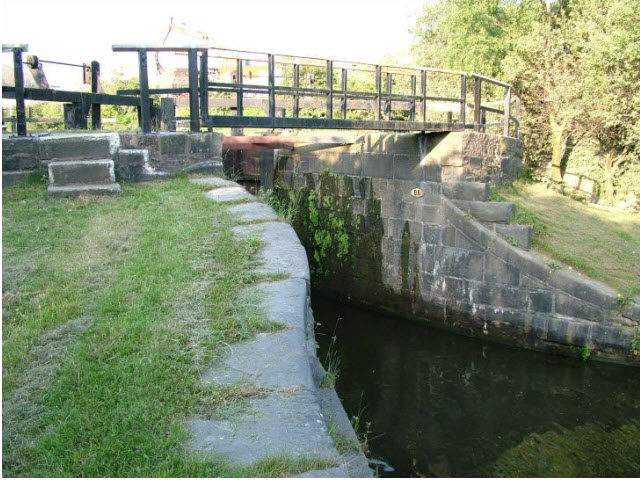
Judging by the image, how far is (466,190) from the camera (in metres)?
9.21

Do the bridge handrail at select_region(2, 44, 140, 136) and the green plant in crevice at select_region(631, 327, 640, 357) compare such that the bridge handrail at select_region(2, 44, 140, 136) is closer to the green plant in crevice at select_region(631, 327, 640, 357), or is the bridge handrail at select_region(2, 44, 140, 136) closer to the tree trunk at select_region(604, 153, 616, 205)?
the green plant in crevice at select_region(631, 327, 640, 357)

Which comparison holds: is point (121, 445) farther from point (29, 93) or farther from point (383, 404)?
point (29, 93)

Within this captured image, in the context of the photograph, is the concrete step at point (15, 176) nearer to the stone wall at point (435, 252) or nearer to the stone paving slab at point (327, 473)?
the stone wall at point (435, 252)

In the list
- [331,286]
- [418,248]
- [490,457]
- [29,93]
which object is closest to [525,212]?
[418,248]

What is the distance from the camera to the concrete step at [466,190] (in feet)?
29.9

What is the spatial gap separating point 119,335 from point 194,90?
183 inches

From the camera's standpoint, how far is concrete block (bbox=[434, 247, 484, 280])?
8922mm

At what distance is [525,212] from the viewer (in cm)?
937

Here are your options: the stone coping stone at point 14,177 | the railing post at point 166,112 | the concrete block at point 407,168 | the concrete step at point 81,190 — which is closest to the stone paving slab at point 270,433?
the concrete step at point 81,190

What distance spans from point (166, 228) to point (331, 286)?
254 inches

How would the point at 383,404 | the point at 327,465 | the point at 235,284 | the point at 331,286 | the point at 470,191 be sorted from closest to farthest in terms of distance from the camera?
the point at 327,465
the point at 235,284
the point at 383,404
the point at 470,191
the point at 331,286

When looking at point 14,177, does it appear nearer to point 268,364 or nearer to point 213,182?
point 213,182

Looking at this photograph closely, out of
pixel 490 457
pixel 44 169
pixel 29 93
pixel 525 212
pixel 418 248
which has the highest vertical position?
pixel 29 93

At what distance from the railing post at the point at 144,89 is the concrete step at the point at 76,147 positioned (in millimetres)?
460
